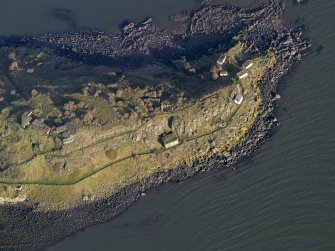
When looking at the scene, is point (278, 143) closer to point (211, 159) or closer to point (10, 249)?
point (211, 159)

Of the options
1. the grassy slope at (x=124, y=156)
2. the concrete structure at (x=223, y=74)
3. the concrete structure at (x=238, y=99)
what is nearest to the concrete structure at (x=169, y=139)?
the grassy slope at (x=124, y=156)

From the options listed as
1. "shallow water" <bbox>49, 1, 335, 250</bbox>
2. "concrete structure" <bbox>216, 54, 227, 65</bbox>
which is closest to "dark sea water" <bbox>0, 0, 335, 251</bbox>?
"shallow water" <bbox>49, 1, 335, 250</bbox>

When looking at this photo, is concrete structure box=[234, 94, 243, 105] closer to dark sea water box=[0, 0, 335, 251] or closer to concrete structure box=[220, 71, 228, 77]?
concrete structure box=[220, 71, 228, 77]

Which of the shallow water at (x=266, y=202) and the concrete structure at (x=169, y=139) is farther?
the concrete structure at (x=169, y=139)

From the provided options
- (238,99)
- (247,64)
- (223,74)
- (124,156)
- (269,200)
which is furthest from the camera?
(247,64)

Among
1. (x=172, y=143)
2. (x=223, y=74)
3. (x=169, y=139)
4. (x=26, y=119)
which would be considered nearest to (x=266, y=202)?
(x=172, y=143)

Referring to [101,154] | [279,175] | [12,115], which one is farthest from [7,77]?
[279,175]

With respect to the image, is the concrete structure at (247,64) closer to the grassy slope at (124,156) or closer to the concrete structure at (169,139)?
the grassy slope at (124,156)

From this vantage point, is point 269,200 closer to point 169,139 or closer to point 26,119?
point 169,139

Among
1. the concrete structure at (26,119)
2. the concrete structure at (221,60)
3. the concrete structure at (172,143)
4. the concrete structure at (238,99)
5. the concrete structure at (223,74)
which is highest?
the concrete structure at (26,119)
